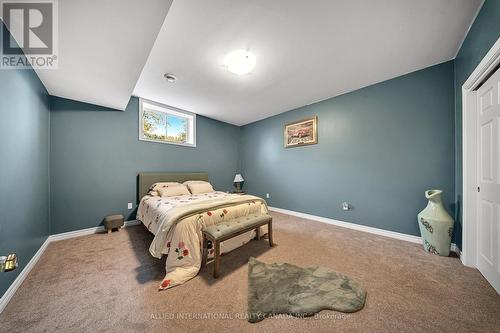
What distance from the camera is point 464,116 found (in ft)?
6.13

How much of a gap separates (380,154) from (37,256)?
5022 mm

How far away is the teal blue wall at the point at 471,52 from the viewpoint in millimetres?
1379

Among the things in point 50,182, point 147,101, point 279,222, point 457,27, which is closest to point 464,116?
point 457,27

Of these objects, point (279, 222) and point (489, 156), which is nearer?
point (489, 156)

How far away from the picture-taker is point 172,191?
3.25 m

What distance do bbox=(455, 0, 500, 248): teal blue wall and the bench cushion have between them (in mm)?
2442

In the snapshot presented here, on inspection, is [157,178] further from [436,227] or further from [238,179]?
[436,227]

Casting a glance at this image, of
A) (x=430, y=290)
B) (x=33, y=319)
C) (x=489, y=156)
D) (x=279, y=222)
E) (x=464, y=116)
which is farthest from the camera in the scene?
(x=279, y=222)

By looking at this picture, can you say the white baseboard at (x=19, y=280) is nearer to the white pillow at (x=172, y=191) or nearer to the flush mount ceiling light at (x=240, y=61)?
the white pillow at (x=172, y=191)

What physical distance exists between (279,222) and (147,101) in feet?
12.3

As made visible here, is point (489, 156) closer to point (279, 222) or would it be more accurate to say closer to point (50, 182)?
point (279, 222)

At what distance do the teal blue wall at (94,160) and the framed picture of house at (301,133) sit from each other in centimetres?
275

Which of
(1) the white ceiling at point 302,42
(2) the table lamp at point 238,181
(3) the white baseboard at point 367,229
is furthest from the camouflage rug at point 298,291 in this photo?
(2) the table lamp at point 238,181

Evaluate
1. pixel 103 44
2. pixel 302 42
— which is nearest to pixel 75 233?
pixel 103 44
